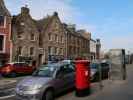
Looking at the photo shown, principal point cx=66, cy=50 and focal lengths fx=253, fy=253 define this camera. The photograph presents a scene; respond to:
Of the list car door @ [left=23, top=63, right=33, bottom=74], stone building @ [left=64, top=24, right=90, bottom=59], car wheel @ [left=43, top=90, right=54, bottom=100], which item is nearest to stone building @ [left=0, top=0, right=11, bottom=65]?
car door @ [left=23, top=63, right=33, bottom=74]

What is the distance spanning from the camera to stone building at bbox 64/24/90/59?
5391 centimetres

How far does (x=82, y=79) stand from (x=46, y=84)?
2014mm

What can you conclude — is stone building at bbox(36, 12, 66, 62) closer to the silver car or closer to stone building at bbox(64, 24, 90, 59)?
stone building at bbox(64, 24, 90, 59)

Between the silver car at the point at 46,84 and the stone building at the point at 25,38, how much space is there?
86.1ft

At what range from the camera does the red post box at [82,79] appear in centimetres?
1233

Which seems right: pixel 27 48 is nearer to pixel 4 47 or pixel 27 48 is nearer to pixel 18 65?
pixel 4 47

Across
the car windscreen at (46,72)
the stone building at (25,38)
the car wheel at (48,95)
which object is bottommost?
the car wheel at (48,95)

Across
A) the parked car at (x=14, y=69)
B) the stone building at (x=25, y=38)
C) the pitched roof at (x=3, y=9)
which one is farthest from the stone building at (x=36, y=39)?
the parked car at (x=14, y=69)

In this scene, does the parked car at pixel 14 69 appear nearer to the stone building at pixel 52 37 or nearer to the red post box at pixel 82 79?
the stone building at pixel 52 37

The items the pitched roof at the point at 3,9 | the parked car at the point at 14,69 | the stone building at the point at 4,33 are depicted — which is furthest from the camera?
the pitched roof at the point at 3,9

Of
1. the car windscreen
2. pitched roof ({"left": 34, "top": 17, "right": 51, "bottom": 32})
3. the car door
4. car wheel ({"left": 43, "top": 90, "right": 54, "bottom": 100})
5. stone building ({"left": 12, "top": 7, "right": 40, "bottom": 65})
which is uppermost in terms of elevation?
pitched roof ({"left": 34, "top": 17, "right": 51, "bottom": 32})

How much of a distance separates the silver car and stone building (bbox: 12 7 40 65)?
86.1 feet

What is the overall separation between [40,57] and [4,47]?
9.17 m

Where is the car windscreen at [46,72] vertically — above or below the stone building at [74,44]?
below
